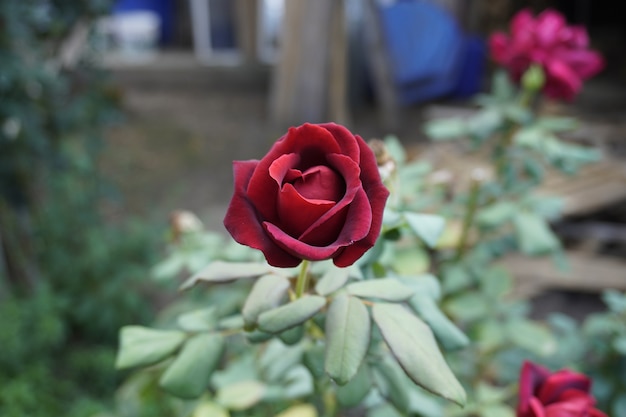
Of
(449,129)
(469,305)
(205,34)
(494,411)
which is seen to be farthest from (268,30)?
(494,411)

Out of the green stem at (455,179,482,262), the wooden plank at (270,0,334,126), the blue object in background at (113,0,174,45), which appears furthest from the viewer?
the blue object in background at (113,0,174,45)

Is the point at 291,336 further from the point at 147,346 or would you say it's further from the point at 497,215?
the point at 497,215

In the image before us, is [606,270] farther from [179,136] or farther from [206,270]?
[179,136]

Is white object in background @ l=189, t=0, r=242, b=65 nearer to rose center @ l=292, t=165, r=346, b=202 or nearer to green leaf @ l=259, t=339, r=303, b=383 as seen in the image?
green leaf @ l=259, t=339, r=303, b=383

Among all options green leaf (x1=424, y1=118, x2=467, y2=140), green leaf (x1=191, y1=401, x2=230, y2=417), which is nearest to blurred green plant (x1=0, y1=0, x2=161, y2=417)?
green leaf (x1=191, y1=401, x2=230, y2=417)

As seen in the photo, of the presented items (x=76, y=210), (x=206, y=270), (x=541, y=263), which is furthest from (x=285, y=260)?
(x=76, y=210)

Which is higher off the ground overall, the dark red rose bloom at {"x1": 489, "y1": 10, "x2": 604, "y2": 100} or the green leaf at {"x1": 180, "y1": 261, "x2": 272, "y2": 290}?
the dark red rose bloom at {"x1": 489, "y1": 10, "x2": 604, "y2": 100}
